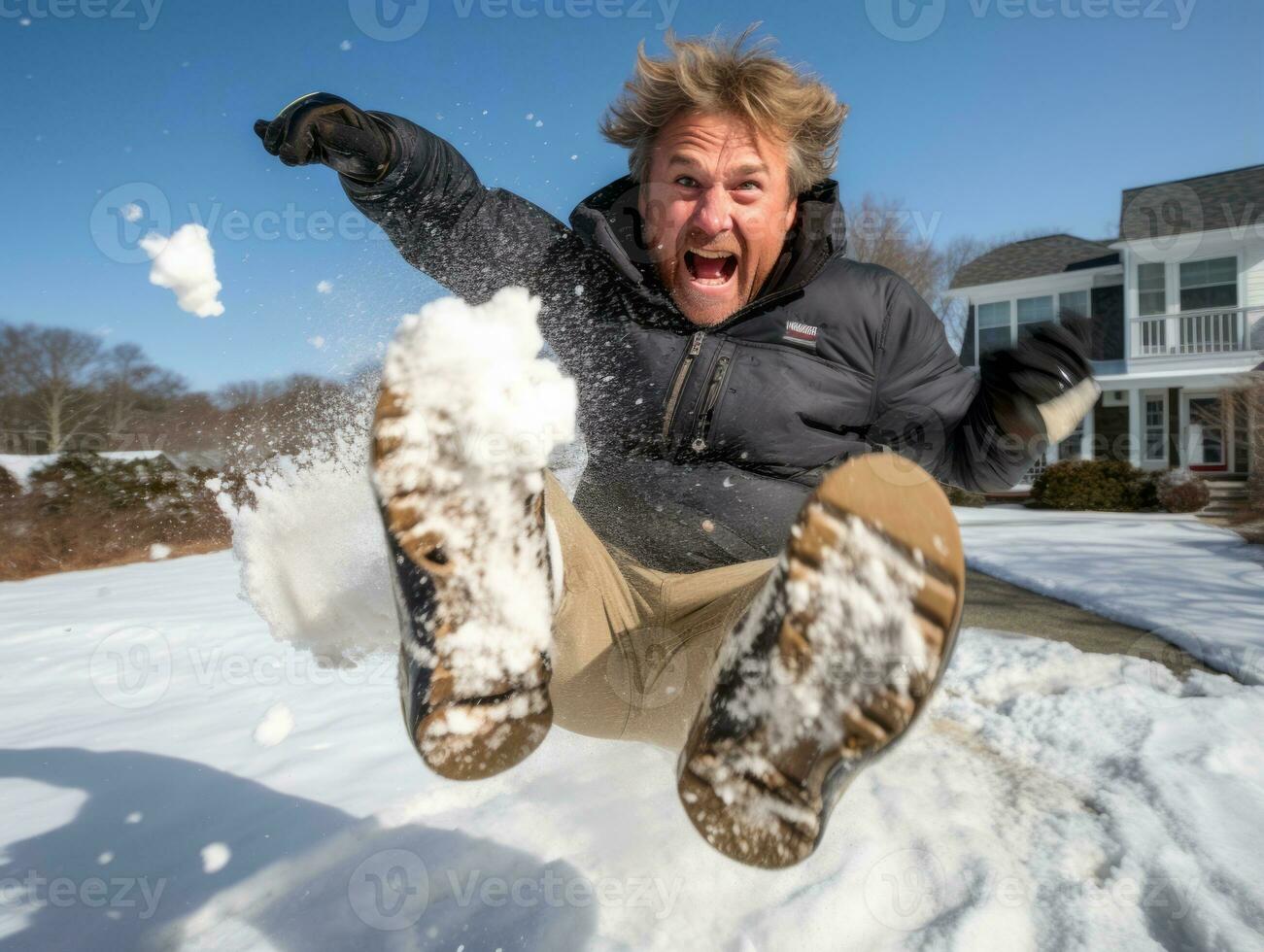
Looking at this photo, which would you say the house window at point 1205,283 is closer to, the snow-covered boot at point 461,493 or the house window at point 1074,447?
the house window at point 1074,447

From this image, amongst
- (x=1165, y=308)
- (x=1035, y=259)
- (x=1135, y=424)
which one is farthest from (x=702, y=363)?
(x=1035, y=259)

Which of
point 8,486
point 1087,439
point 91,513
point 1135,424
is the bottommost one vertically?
point 1087,439

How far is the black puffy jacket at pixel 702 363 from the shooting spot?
1.90m

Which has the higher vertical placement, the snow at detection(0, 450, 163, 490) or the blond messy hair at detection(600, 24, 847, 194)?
the blond messy hair at detection(600, 24, 847, 194)

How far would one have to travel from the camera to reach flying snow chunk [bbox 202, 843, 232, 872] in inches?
85.4

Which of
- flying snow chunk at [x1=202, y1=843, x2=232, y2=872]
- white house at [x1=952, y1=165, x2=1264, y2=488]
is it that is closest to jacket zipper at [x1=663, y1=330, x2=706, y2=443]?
flying snow chunk at [x1=202, y1=843, x2=232, y2=872]

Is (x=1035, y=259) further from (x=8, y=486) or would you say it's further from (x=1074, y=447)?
(x=8, y=486)

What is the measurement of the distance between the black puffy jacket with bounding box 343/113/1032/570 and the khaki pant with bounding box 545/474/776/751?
188 mm

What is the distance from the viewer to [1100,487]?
1296 centimetres

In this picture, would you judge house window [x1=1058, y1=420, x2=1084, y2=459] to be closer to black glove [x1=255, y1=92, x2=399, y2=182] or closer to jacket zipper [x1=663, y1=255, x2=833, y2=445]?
jacket zipper [x1=663, y1=255, x2=833, y2=445]

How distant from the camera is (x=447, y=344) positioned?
125 cm

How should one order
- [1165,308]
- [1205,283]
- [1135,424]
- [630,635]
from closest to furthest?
1. [630,635]
2. [1205,283]
3. [1165,308]
4. [1135,424]

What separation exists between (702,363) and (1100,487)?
1358cm

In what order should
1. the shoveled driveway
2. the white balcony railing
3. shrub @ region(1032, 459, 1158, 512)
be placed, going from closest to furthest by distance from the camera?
1. the shoveled driveway
2. shrub @ region(1032, 459, 1158, 512)
3. the white balcony railing
